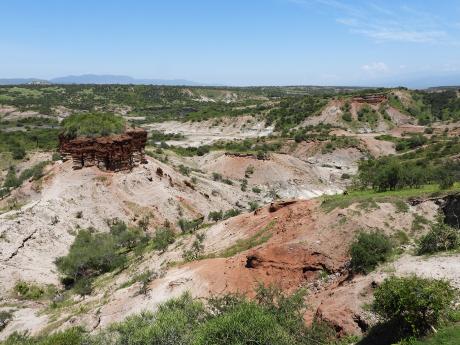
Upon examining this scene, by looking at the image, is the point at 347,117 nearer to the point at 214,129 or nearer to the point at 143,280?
the point at 214,129

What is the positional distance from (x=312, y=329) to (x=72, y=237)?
2701 centimetres

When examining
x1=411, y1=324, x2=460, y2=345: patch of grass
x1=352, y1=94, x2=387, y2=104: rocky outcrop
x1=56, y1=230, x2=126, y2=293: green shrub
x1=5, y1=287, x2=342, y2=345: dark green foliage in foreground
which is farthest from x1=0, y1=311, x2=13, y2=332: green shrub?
x1=352, y1=94, x2=387, y2=104: rocky outcrop

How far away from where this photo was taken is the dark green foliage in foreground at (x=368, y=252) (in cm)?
1897

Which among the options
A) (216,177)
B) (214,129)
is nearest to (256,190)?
(216,177)

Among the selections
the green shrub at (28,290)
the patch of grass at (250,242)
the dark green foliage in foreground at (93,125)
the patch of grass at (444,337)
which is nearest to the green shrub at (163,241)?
the patch of grass at (250,242)

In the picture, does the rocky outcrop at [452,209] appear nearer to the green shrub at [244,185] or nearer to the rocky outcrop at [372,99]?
the green shrub at [244,185]

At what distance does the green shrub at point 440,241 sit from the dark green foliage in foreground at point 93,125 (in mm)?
37084

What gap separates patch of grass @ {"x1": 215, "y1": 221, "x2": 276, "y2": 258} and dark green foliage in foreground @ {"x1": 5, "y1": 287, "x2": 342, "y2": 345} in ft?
20.3

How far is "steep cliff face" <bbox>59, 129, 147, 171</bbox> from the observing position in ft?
151

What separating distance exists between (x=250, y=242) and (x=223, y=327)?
12796 millimetres

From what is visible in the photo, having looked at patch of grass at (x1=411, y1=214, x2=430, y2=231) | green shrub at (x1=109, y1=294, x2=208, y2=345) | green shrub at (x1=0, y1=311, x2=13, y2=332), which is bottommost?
green shrub at (x1=0, y1=311, x2=13, y2=332)

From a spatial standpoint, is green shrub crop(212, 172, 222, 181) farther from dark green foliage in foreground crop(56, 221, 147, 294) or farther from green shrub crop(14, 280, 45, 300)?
green shrub crop(14, 280, 45, 300)

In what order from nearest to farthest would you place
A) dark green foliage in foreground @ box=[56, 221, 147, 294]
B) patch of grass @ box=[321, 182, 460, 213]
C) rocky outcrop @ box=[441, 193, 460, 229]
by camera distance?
rocky outcrop @ box=[441, 193, 460, 229] < patch of grass @ box=[321, 182, 460, 213] < dark green foliage in foreground @ box=[56, 221, 147, 294]

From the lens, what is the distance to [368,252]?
1902 cm
